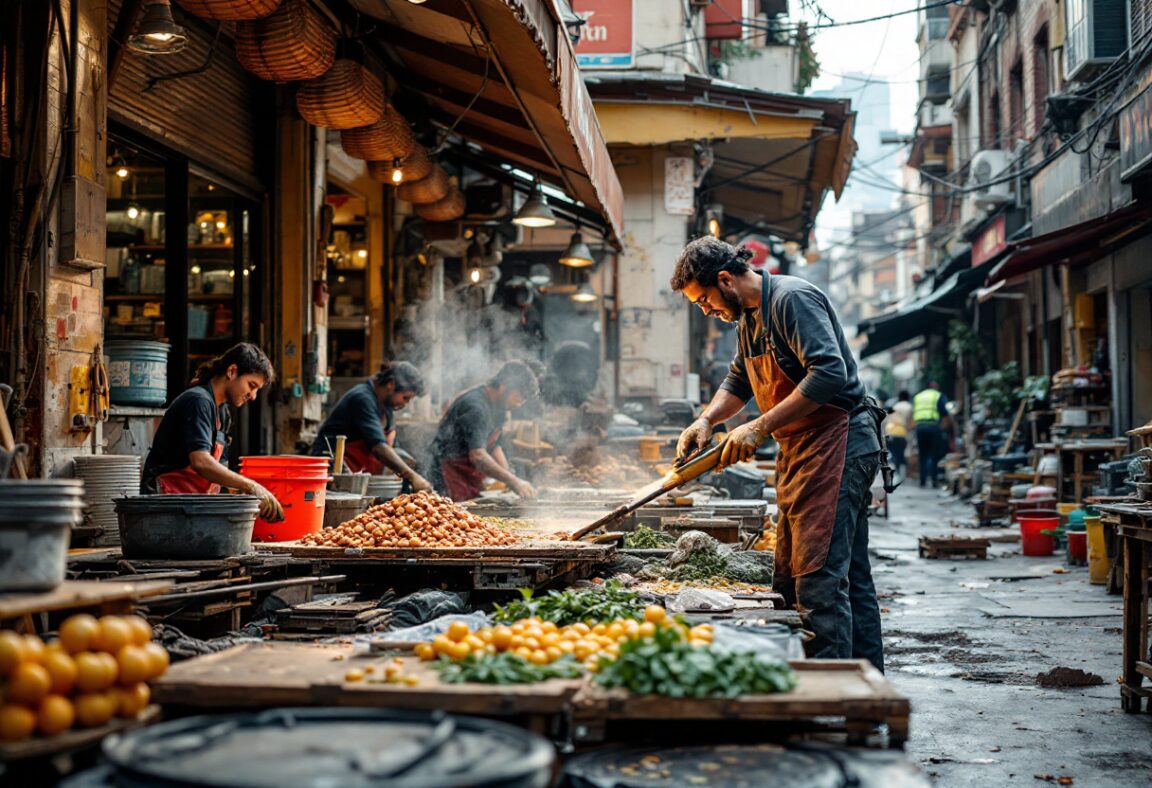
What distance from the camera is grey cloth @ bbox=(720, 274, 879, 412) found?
5449 millimetres

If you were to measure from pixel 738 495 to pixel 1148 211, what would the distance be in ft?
20.8

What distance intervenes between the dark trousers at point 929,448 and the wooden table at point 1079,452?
33.7ft

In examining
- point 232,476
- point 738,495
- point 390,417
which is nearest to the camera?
point 232,476

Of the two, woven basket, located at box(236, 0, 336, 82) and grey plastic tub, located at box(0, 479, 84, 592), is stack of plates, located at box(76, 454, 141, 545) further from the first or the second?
grey plastic tub, located at box(0, 479, 84, 592)

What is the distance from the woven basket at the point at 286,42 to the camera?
7.49 metres

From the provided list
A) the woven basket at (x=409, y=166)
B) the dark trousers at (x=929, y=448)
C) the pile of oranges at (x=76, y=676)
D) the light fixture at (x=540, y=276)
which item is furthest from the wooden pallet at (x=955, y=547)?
the pile of oranges at (x=76, y=676)

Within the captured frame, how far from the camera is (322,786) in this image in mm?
2238

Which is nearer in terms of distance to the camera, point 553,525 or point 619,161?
point 553,525

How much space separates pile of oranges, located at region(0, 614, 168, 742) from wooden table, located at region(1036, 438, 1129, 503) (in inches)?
562

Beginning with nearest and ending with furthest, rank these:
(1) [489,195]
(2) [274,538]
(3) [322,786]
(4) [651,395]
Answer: (3) [322,786] < (2) [274,538] < (1) [489,195] < (4) [651,395]

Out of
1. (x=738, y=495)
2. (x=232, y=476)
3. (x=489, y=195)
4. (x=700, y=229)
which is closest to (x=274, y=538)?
(x=232, y=476)

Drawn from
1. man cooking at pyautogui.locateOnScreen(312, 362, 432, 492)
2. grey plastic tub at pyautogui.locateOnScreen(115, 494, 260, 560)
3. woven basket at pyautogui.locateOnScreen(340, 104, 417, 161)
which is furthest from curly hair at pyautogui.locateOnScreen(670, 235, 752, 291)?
woven basket at pyautogui.locateOnScreen(340, 104, 417, 161)

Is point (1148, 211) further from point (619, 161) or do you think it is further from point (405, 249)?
point (405, 249)

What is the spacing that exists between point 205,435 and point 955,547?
10751 mm
